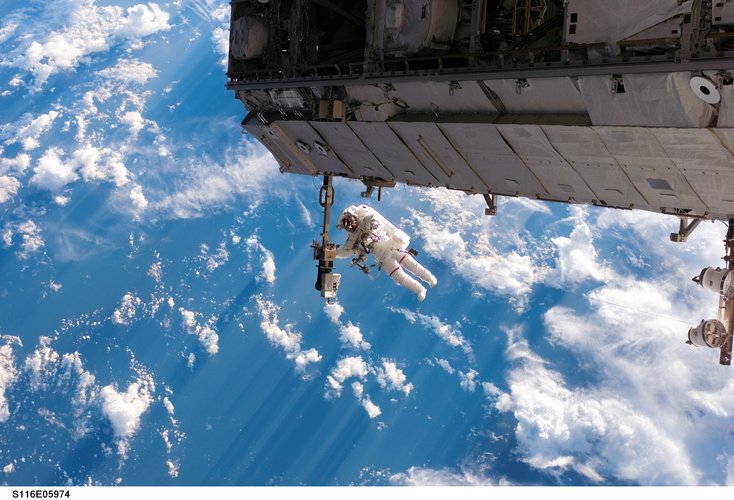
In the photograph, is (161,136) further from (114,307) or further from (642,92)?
(642,92)

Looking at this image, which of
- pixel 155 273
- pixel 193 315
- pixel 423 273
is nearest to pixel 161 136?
pixel 155 273

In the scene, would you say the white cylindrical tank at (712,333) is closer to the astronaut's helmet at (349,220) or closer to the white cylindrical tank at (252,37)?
the astronaut's helmet at (349,220)

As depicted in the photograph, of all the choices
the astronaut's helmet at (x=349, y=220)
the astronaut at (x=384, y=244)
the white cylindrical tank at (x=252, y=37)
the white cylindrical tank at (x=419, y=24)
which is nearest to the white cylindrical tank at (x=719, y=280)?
the white cylindrical tank at (x=419, y=24)

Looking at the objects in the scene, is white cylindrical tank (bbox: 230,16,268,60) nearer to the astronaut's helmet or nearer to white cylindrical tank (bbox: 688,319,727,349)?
the astronaut's helmet

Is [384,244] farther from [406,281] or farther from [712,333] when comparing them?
[712,333]

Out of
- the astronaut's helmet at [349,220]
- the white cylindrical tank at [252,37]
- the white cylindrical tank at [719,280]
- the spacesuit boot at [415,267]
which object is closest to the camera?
the white cylindrical tank at [719,280]
